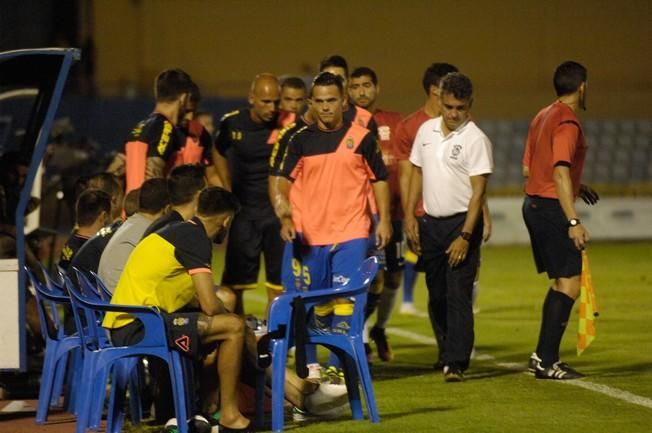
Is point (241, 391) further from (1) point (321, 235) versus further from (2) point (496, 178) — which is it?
(2) point (496, 178)

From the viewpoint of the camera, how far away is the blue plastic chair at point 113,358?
7.76 m

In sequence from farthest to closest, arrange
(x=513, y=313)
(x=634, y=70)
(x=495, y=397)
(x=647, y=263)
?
(x=634, y=70) → (x=647, y=263) → (x=513, y=313) → (x=495, y=397)

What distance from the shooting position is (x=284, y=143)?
404 inches

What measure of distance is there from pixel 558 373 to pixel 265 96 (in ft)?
9.88

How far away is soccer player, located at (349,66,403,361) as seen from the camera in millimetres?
11336

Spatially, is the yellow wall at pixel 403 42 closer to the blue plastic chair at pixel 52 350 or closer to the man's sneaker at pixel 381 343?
the man's sneaker at pixel 381 343

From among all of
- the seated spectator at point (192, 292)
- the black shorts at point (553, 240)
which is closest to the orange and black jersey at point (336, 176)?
the black shorts at point (553, 240)

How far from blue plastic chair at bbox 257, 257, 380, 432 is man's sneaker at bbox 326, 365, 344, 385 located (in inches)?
21.7

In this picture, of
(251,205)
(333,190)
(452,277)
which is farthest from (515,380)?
(251,205)

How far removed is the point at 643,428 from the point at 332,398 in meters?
1.75

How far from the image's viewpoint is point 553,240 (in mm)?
9953

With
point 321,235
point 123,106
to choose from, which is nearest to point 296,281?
point 321,235

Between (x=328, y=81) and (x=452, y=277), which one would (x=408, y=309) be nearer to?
(x=452, y=277)

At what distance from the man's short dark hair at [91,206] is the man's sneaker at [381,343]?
2.67 m
